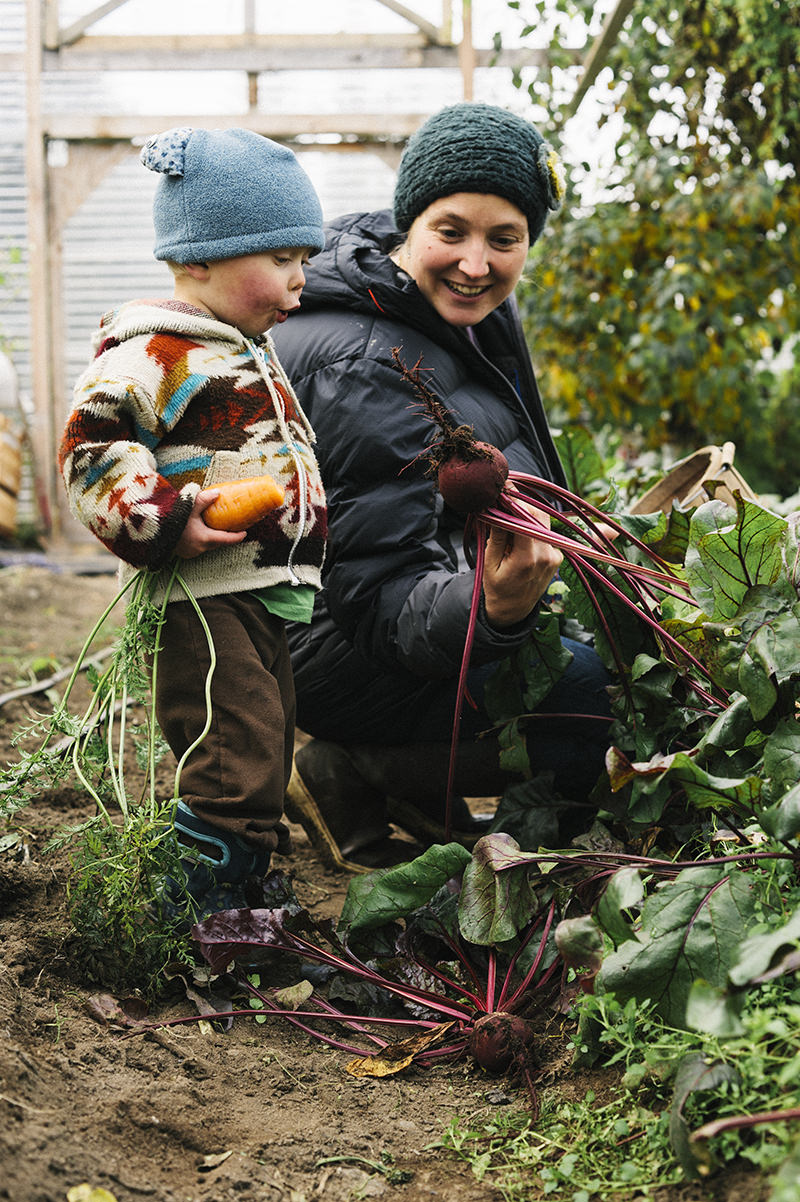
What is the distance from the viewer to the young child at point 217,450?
1.66 meters

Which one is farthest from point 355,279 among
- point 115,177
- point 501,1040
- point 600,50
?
point 115,177

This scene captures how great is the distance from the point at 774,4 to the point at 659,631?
11.7ft

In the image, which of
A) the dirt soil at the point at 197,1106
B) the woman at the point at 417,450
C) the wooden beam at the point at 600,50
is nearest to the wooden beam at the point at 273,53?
the wooden beam at the point at 600,50

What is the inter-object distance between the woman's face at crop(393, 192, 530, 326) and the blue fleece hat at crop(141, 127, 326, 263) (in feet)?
1.27

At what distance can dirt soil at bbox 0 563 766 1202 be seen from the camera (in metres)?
1.16

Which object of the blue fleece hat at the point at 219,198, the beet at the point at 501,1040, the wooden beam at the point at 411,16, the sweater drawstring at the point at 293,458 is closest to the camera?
the beet at the point at 501,1040

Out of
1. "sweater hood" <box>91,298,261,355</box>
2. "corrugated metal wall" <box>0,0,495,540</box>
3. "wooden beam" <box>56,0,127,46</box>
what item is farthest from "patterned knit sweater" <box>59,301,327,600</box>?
"wooden beam" <box>56,0,127,46</box>

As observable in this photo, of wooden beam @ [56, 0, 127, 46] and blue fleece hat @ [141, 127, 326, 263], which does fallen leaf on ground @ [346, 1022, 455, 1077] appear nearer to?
blue fleece hat @ [141, 127, 326, 263]

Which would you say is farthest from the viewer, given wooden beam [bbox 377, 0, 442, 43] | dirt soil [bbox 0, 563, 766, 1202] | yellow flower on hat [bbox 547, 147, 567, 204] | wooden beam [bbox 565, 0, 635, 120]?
wooden beam [bbox 377, 0, 442, 43]

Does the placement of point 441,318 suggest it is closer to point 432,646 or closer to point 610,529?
point 610,529

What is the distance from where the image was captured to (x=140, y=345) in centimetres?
168

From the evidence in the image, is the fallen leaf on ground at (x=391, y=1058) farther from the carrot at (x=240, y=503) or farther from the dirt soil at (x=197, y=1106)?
the carrot at (x=240, y=503)

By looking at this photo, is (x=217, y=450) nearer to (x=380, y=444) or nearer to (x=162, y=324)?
(x=162, y=324)

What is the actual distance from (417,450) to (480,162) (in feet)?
1.73
